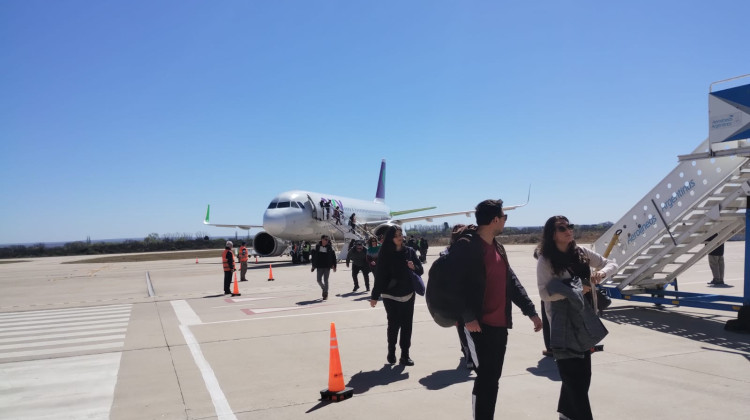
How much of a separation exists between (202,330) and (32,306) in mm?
8459

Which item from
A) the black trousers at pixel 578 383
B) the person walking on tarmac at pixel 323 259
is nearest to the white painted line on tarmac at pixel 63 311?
the person walking on tarmac at pixel 323 259

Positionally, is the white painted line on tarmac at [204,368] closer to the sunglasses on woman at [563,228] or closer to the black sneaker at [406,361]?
the black sneaker at [406,361]

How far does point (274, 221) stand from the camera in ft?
93.8

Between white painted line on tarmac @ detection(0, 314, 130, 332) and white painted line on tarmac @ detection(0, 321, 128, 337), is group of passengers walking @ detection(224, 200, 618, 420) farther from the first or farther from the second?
white painted line on tarmac @ detection(0, 314, 130, 332)

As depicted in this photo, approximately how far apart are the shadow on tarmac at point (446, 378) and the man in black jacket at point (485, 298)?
189 centimetres

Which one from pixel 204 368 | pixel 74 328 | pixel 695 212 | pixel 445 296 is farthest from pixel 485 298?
pixel 74 328

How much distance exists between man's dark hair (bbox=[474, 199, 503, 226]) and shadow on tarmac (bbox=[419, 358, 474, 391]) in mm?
2462

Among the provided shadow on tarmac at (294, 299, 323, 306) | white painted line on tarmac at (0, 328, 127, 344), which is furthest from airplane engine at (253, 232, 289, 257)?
white painted line on tarmac at (0, 328, 127, 344)

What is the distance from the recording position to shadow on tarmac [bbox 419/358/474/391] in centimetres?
618

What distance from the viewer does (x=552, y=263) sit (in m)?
4.41

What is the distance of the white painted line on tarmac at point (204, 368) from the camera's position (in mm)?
5465

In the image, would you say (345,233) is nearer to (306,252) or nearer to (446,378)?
(306,252)

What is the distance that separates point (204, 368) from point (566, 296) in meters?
5.06

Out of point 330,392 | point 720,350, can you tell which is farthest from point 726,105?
point 330,392
